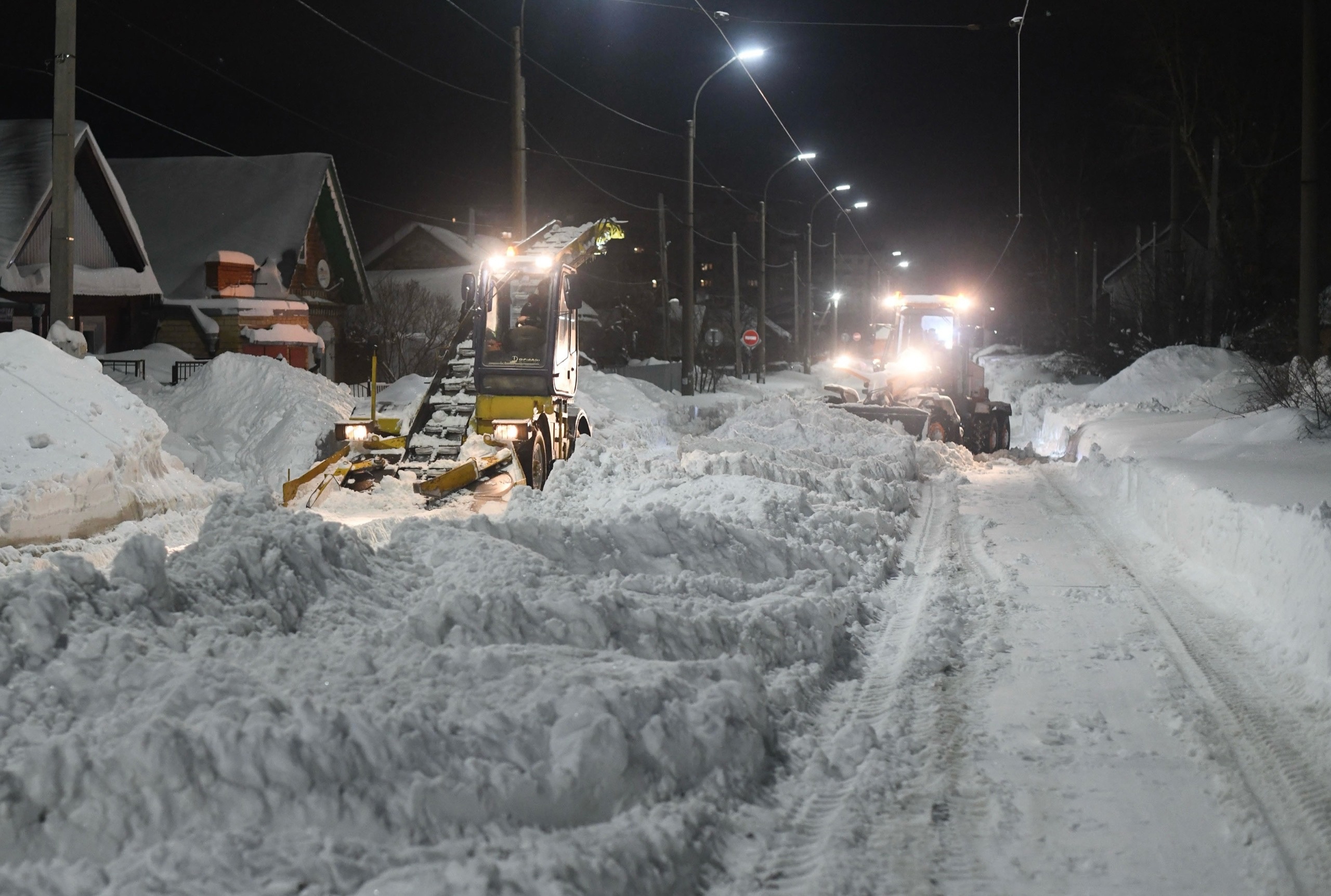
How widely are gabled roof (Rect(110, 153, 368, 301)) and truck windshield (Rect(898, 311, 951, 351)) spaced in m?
19.0

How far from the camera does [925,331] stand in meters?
26.9

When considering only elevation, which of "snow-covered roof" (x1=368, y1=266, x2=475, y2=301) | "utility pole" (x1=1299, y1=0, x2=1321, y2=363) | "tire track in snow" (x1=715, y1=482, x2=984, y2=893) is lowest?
"tire track in snow" (x1=715, y1=482, x2=984, y2=893)

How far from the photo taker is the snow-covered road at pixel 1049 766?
461 centimetres

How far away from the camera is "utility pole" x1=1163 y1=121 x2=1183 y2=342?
33844mm

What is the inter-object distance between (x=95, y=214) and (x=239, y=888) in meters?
31.0

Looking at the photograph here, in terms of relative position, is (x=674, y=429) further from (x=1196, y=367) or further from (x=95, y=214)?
(x=95, y=214)

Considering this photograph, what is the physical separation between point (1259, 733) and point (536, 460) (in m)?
9.84

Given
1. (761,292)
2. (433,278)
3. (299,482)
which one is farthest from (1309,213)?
(433,278)

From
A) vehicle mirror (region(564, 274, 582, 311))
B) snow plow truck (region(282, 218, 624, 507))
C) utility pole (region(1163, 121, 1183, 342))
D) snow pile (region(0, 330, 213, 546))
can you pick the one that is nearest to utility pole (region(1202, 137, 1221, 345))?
utility pole (region(1163, 121, 1183, 342))

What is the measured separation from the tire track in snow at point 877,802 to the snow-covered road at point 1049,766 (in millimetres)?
11

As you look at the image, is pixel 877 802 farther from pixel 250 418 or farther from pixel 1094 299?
pixel 1094 299

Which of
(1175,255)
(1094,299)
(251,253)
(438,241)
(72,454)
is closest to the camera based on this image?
(72,454)

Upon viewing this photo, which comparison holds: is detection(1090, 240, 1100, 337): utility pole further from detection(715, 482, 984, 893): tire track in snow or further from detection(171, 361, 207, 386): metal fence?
detection(715, 482, 984, 893): tire track in snow

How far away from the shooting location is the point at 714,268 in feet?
319
